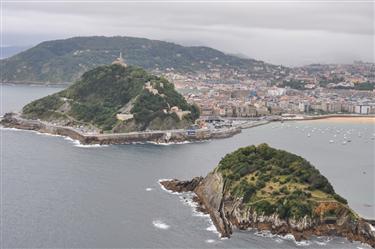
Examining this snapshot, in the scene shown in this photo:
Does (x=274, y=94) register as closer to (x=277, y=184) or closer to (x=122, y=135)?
(x=122, y=135)

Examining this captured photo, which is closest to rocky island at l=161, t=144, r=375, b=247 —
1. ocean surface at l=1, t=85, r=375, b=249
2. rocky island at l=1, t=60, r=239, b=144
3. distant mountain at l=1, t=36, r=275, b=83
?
ocean surface at l=1, t=85, r=375, b=249

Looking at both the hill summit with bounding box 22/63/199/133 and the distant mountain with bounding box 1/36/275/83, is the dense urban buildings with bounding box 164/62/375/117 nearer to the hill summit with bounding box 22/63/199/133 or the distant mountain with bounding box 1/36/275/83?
the distant mountain with bounding box 1/36/275/83

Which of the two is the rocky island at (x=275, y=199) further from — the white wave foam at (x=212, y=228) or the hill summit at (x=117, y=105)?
the hill summit at (x=117, y=105)

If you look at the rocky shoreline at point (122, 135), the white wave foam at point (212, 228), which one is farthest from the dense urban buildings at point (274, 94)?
the white wave foam at point (212, 228)

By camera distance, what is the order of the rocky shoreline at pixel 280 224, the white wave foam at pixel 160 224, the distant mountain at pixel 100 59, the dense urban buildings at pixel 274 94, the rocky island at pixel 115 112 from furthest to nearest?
the distant mountain at pixel 100 59, the dense urban buildings at pixel 274 94, the rocky island at pixel 115 112, the white wave foam at pixel 160 224, the rocky shoreline at pixel 280 224

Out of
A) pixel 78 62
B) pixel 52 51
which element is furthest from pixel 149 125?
pixel 52 51

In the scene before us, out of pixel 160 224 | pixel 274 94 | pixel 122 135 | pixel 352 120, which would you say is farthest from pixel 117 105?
pixel 274 94

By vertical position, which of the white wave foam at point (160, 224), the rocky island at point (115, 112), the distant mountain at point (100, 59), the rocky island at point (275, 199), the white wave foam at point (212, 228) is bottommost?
the white wave foam at point (212, 228)
